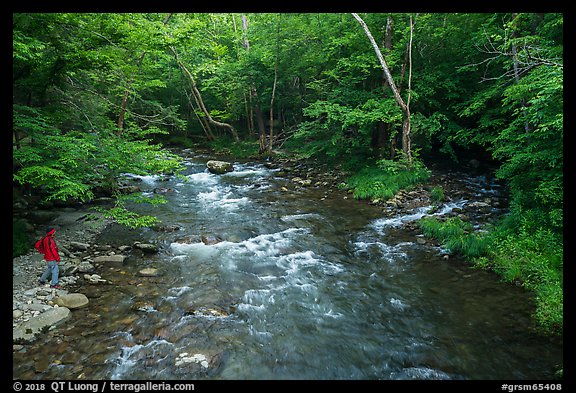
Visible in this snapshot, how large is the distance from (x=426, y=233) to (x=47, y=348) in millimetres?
10143

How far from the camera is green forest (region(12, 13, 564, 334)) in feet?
23.0

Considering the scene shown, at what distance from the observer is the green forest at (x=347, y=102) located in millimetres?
6996

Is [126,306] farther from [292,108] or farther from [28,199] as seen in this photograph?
[292,108]

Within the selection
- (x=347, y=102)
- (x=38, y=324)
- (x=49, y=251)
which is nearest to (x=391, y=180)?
(x=347, y=102)

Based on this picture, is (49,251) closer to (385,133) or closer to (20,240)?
(20,240)

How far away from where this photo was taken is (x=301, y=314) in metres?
6.67

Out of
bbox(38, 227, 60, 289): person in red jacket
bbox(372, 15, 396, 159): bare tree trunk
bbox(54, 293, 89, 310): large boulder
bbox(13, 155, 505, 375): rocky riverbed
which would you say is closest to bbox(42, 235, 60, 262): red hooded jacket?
bbox(38, 227, 60, 289): person in red jacket

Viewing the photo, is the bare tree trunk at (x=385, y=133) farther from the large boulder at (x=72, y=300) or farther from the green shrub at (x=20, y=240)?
the green shrub at (x=20, y=240)

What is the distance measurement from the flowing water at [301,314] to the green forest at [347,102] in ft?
3.27

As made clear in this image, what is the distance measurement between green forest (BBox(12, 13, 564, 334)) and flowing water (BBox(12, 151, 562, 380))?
995mm

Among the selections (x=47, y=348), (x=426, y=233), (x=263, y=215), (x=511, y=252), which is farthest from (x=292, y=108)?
(x=47, y=348)

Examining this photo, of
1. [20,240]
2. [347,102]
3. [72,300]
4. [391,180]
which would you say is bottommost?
[72,300]

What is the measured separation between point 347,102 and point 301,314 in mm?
13141

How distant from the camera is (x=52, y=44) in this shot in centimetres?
729
